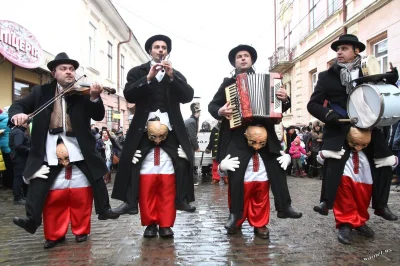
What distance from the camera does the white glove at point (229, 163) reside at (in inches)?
152

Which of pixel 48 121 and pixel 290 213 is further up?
pixel 48 121

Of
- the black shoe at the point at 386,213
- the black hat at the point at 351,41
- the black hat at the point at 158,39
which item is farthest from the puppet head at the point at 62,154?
the black shoe at the point at 386,213

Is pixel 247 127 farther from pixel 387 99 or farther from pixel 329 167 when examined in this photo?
pixel 387 99

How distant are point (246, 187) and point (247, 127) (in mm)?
621

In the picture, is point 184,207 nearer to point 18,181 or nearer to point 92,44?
point 18,181

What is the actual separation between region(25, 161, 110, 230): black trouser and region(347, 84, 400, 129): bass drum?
258 cm

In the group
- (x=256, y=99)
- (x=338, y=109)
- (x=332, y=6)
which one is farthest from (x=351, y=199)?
(x=332, y=6)

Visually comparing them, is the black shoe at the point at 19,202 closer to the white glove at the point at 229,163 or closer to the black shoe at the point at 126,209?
the black shoe at the point at 126,209

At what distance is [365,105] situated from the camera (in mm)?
3566

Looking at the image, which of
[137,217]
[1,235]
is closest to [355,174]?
[137,217]

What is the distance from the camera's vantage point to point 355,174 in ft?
12.5

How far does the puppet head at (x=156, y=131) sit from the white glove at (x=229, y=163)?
0.67 m

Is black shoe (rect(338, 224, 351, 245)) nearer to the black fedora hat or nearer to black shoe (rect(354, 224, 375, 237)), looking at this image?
black shoe (rect(354, 224, 375, 237))

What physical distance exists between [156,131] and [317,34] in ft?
49.1
